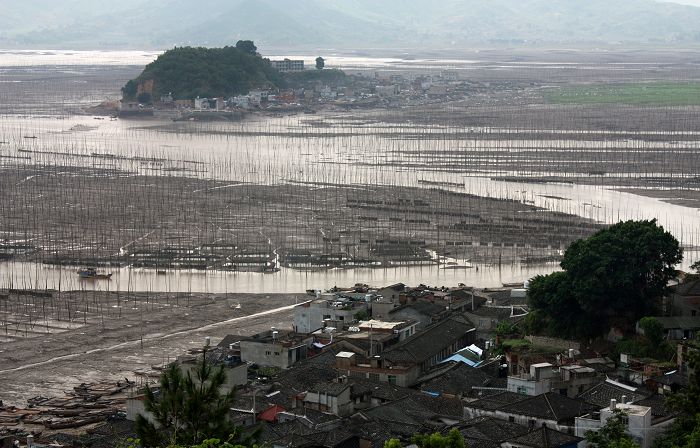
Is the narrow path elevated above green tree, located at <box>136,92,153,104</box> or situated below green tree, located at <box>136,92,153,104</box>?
below

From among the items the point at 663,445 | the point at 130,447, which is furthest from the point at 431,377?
the point at 130,447

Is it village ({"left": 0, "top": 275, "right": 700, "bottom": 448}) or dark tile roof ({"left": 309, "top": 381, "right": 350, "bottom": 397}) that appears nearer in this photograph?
village ({"left": 0, "top": 275, "right": 700, "bottom": 448})

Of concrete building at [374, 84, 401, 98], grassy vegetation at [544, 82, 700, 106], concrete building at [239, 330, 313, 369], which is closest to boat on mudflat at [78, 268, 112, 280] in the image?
concrete building at [239, 330, 313, 369]

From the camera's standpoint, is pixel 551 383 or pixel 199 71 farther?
pixel 199 71

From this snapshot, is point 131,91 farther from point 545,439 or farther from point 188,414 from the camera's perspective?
point 188,414

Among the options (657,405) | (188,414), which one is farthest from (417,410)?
(188,414)

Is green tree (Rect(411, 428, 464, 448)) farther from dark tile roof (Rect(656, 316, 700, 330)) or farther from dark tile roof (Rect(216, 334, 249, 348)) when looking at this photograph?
dark tile roof (Rect(216, 334, 249, 348))

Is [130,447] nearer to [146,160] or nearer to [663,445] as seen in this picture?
[663,445]
